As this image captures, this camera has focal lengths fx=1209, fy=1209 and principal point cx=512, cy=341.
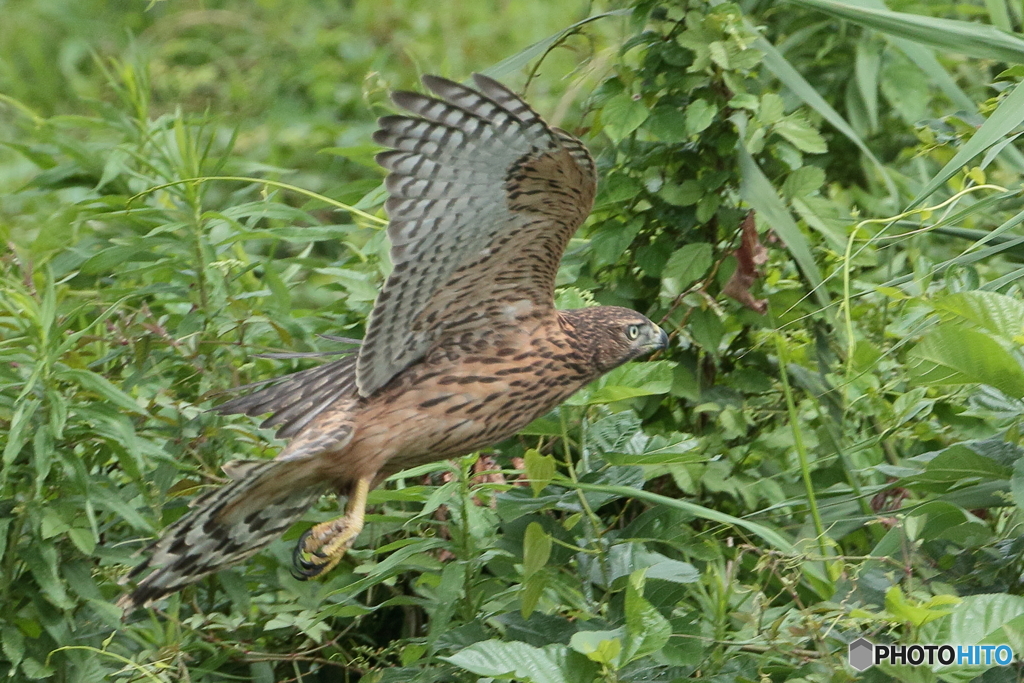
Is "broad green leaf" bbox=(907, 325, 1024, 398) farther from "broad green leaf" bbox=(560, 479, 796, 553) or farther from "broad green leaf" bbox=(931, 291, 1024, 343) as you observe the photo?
"broad green leaf" bbox=(560, 479, 796, 553)

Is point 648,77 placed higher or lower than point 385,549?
higher

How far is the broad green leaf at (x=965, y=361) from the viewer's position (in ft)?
8.43

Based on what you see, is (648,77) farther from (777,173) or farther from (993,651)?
(993,651)

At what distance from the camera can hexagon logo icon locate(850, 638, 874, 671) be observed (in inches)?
100

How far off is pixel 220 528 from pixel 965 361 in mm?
1739

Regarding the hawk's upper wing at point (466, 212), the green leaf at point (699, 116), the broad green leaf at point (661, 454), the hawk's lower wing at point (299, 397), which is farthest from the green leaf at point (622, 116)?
the hawk's lower wing at point (299, 397)

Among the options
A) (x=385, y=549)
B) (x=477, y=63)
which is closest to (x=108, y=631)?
(x=385, y=549)

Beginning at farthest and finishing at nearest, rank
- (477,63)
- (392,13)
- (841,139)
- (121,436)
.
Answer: (392,13) < (477,63) < (841,139) < (121,436)

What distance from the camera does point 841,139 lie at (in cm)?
449

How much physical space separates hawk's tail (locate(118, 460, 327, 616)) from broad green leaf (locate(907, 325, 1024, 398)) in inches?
56.0

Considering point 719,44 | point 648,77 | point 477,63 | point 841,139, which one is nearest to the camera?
point 719,44

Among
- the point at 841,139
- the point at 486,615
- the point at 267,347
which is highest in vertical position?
the point at 841,139

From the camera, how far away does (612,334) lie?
307 cm

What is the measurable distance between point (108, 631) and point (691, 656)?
1.42m
